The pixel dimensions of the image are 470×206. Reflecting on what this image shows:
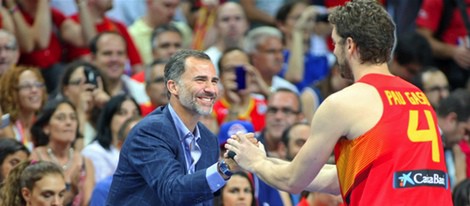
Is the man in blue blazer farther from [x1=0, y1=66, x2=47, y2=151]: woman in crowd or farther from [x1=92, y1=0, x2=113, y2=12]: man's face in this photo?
[x1=92, y1=0, x2=113, y2=12]: man's face

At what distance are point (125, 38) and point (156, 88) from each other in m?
1.61

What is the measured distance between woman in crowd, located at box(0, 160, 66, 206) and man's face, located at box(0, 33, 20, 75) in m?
2.81

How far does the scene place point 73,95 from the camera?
11.4 meters

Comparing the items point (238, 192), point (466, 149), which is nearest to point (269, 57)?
point (466, 149)

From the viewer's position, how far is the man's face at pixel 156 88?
1159 centimetres

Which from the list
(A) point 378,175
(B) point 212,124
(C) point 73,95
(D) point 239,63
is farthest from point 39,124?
(A) point 378,175

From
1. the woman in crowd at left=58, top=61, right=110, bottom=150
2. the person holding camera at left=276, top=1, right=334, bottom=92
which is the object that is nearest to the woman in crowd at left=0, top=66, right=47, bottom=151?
the woman in crowd at left=58, top=61, right=110, bottom=150

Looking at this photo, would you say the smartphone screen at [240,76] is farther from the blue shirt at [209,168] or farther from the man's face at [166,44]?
the blue shirt at [209,168]

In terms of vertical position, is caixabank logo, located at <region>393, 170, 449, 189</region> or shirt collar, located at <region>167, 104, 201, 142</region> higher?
shirt collar, located at <region>167, 104, 201, 142</region>

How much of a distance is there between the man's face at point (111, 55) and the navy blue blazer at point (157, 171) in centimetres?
507

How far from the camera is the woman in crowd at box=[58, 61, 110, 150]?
1134 centimetres

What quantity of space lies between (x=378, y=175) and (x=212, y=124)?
16.8 feet

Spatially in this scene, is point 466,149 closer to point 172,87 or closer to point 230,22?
point 230,22

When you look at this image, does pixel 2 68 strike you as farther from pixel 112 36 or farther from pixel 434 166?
pixel 434 166
